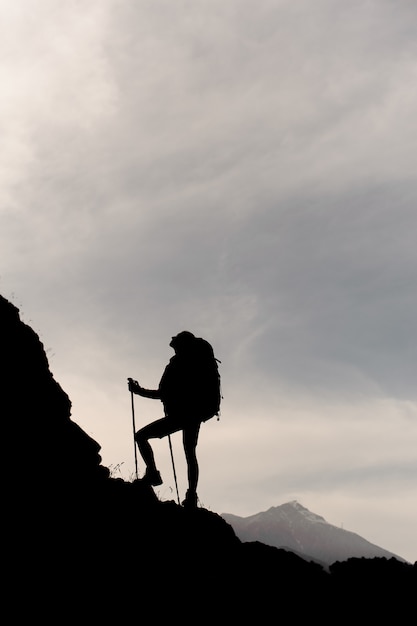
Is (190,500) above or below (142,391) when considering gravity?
below

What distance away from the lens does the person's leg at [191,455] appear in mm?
10125

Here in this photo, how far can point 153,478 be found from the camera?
1013cm

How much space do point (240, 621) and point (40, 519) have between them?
290 cm

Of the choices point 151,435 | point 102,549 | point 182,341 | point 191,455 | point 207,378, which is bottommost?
point 102,549

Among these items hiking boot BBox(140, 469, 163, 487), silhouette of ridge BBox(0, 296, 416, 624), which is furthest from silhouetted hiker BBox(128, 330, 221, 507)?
silhouette of ridge BBox(0, 296, 416, 624)

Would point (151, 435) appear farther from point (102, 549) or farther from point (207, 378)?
point (102, 549)

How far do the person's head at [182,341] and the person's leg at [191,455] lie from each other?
1478 mm

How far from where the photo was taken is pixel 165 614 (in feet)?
22.0

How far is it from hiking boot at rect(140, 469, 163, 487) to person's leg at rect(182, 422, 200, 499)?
0.56 meters

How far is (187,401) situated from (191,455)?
993 millimetres

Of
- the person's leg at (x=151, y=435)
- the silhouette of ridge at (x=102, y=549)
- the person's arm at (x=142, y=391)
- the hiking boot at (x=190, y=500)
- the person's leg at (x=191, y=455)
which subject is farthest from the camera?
the person's arm at (x=142, y=391)

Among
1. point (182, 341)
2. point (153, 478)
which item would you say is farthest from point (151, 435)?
point (182, 341)

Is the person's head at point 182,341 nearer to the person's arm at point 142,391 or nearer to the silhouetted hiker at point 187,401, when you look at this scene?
the silhouetted hiker at point 187,401

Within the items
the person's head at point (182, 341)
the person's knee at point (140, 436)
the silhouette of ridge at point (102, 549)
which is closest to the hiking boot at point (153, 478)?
the silhouette of ridge at point (102, 549)
